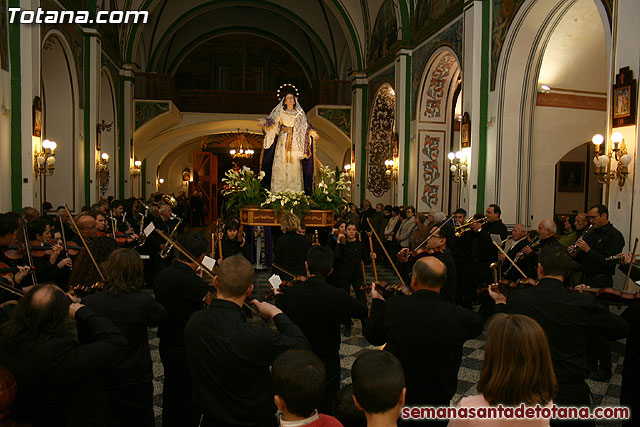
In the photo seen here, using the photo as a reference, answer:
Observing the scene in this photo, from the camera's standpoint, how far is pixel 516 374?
6.31ft

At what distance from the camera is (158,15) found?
21250mm

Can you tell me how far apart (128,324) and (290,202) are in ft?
23.4

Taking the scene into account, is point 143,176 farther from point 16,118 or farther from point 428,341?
point 428,341

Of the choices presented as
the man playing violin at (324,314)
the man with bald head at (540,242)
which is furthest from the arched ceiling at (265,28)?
the man playing violin at (324,314)

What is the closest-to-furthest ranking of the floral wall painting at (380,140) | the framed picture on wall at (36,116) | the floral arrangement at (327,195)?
the framed picture on wall at (36,116), the floral arrangement at (327,195), the floral wall painting at (380,140)

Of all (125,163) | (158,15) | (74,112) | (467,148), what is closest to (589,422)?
(467,148)

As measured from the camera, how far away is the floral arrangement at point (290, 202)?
1008 cm

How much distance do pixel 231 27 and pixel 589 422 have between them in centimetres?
2452

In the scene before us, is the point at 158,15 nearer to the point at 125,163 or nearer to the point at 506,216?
the point at 125,163

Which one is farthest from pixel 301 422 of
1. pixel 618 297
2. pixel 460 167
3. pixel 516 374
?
pixel 460 167

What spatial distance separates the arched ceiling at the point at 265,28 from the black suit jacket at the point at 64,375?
653 inches

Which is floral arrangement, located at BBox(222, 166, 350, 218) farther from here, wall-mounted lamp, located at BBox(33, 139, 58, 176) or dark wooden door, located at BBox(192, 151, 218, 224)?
dark wooden door, located at BBox(192, 151, 218, 224)

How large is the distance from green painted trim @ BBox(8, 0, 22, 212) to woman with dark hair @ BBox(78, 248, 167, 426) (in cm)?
742

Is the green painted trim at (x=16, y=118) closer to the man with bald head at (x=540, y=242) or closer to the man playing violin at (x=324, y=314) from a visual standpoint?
the man playing violin at (x=324, y=314)
